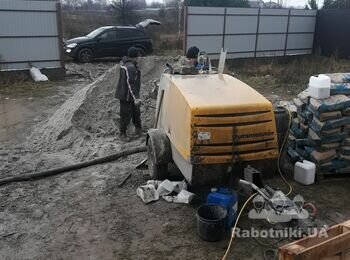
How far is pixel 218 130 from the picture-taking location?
4.73 m

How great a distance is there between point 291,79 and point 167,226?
11.5 m

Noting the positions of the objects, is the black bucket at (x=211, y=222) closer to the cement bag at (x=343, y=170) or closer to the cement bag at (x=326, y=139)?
the cement bag at (x=326, y=139)

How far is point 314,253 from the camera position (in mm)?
3096

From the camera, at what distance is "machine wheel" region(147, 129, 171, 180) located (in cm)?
562

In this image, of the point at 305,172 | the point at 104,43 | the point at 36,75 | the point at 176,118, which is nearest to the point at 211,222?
the point at 176,118

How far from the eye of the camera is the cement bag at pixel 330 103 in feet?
19.1

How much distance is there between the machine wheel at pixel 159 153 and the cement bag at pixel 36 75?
1041 cm

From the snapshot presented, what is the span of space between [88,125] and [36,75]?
7.38 metres

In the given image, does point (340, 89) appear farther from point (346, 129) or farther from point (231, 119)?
point (231, 119)

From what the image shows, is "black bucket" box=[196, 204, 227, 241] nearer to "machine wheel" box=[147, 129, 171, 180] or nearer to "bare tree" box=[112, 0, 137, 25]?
"machine wheel" box=[147, 129, 171, 180]

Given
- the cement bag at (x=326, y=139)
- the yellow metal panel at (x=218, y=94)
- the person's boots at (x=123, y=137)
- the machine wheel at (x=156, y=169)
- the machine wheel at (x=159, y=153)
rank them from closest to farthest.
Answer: the yellow metal panel at (x=218, y=94) < the machine wheel at (x=159, y=153) < the machine wheel at (x=156, y=169) < the cement bag at (x=326, y=139) < the person's boots at (x=123, y=137)

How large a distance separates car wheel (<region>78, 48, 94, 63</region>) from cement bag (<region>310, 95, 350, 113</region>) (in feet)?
49.1

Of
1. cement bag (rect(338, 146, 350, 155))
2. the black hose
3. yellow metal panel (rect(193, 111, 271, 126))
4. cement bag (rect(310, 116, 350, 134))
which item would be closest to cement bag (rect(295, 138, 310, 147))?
cement bag (rect(310, 116, 350, 134))

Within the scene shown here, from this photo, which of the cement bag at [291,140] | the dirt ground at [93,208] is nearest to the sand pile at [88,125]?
the dirt ground at [93,208]
